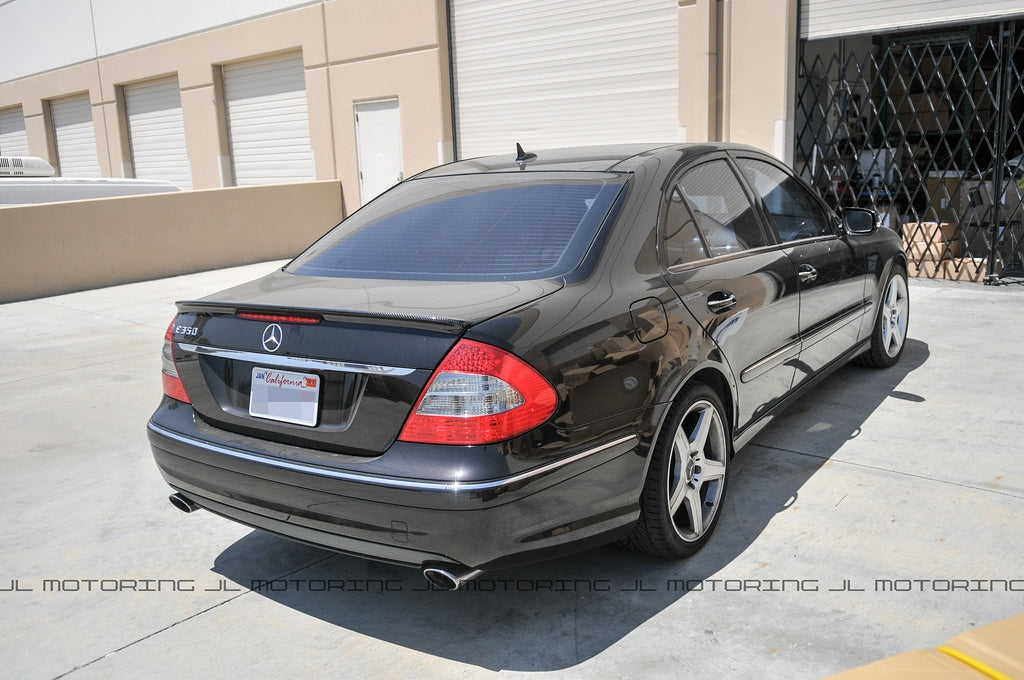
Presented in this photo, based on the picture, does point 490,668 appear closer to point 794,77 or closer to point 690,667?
point 690,667

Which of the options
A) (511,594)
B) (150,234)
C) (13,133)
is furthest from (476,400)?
(13,133)

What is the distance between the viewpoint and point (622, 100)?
1179 centimetres

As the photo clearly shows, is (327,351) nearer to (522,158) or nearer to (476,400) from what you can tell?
(476,400)

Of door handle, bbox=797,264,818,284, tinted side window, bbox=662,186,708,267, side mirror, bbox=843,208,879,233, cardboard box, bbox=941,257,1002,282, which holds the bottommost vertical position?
cardboard box, bbox=941,257,1002,282

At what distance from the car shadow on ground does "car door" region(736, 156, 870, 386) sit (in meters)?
0.88

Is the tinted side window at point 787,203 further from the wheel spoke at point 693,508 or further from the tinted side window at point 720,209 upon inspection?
the wheel spoke at point 693,508

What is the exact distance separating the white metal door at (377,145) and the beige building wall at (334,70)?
0.53 feet

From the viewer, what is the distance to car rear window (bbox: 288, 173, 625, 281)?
325 cm

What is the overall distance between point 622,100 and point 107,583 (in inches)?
382

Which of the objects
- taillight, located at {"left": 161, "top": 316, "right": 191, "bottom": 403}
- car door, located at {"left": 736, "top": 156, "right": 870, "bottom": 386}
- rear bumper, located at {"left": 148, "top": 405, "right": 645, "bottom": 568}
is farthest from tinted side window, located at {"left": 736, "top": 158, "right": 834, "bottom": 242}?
taillight, located at {"left": 161, "top": 316, "right": 191, "bottom": 403}

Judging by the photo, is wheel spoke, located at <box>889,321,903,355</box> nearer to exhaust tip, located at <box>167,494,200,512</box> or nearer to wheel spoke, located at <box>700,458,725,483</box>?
wheel spoke, located at <box>700,458,725,483</box>

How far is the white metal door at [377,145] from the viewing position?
14.8 meters

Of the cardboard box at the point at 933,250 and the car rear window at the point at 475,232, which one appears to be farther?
the cardboard box at the point at 933,250

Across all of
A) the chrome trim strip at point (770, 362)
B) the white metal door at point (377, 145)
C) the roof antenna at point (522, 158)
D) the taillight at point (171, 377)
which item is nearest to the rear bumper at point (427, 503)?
the taillight at point (171, 377)
